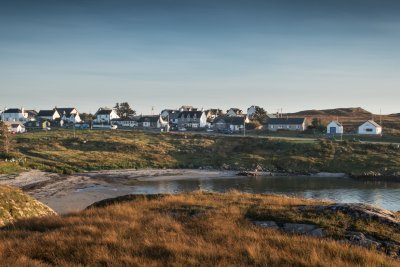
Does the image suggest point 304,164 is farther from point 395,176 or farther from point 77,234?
point 77,234

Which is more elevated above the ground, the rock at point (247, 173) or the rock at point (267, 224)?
the rock at point (267, 224)

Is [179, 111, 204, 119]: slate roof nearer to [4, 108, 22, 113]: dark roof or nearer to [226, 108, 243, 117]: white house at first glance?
[226, 108, 243, 117]: white house

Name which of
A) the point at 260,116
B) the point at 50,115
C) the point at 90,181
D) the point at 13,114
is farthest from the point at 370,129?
the point at 13,114

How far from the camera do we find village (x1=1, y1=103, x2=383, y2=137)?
124 meters

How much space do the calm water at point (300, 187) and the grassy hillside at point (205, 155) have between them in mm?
10751

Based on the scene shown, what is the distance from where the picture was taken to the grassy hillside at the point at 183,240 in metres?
10.8

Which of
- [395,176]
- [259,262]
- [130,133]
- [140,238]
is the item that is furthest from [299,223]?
[130,133]

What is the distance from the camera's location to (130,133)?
12169 cm

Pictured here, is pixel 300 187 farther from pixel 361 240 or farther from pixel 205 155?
pixel 361 240

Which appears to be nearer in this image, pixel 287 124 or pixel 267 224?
pixel 267 224

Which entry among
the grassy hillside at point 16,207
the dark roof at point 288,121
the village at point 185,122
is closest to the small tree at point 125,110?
the village at point 185,122

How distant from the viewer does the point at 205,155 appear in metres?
90.1

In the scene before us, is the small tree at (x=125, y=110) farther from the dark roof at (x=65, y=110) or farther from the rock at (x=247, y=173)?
the rock at (x=247, y=173)

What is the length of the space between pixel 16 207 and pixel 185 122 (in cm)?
13685
